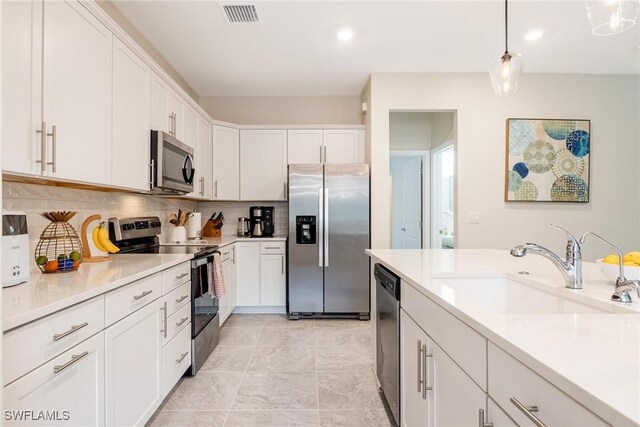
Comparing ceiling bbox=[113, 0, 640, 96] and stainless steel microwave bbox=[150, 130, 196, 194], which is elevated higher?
ceiling bbox=[113, 0, 640, 96]

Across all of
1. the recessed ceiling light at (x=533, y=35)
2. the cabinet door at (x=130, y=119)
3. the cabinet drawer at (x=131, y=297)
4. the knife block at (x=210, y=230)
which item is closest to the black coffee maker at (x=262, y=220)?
the knife block at (x=210, y=230)

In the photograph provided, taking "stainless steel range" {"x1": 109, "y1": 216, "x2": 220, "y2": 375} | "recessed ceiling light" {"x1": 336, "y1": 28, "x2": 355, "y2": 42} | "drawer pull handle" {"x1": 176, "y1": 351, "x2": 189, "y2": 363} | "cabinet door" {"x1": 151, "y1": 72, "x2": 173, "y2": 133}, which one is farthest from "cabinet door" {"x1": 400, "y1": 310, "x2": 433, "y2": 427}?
"recessed ceiling light" {"x1": 336, "y1": 28, "x2": 355, "y2": 42}

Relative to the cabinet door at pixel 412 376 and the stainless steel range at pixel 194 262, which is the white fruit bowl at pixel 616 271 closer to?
the cabinet door at pixel 412 376

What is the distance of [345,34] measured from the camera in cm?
276

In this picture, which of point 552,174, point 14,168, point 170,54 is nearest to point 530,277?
point 14,168

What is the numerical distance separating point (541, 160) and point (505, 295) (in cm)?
266

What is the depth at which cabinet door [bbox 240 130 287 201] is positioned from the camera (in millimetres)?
3984

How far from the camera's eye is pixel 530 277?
1399mm

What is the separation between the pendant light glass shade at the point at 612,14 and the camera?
140 centimetres

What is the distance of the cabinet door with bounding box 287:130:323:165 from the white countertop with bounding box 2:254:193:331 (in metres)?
2.33

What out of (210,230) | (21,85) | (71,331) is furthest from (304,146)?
(71,331)

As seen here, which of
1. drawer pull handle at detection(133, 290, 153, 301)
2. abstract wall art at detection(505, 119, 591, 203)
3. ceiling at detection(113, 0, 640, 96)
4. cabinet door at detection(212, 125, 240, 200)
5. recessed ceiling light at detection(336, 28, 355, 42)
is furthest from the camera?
cabinet door at detection(212, 125, 240, 200)

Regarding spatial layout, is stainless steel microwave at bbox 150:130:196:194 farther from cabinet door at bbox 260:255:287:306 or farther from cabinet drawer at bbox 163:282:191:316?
cabinet door at bbox 260:255:287:306

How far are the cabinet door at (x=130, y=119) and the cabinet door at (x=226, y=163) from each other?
1.51 m
